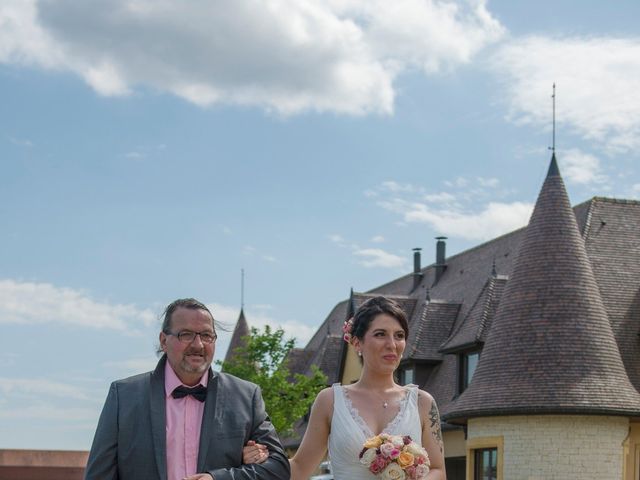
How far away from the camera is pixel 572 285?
27438 millimetres

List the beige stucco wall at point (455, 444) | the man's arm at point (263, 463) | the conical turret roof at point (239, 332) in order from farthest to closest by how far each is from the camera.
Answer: the conical turret roof at point (239, 332), the beige stucco wall at point (455, 444), the man's arm at point (263, 463)

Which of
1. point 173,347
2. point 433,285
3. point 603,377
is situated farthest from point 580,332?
point 173,347

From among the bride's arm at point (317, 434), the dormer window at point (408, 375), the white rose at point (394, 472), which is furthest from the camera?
the dormer window at point (408, 375)

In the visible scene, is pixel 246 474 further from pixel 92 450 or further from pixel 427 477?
pixel 427 477

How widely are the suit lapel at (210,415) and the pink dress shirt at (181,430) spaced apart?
0.04 meters

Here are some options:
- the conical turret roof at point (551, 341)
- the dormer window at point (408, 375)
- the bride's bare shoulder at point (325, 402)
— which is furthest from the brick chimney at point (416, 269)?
the bride's bare shoulder at point (325, 402)

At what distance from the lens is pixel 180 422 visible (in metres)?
5.25

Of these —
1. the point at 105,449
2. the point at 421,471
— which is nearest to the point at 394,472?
the point at 421,471

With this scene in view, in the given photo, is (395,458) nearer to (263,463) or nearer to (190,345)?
(263,463)

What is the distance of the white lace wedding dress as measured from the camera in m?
6.53

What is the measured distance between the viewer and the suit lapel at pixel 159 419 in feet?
16.8

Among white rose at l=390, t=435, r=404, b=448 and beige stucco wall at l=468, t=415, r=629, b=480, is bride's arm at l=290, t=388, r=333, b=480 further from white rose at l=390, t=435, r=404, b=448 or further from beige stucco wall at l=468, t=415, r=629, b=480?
beige stucco wall at l=468, t=415, r=629, b=480

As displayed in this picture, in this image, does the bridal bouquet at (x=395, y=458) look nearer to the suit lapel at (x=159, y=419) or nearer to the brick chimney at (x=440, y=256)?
the suit lapel at (x=159, y=419)

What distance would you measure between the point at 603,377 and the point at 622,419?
1050mm
